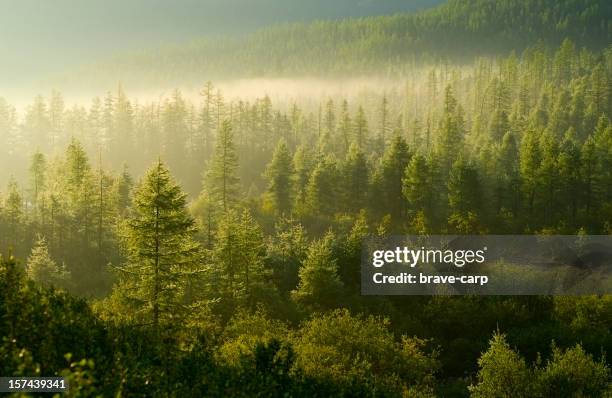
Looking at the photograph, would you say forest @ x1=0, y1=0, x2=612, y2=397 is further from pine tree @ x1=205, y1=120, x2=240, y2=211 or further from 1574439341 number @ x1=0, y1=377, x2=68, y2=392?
1574439341 number @ x1=0, y1=377, x2=68, y2=392

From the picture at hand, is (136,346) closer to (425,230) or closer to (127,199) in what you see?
(425,230)

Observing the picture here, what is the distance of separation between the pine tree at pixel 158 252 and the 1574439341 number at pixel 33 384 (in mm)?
13654

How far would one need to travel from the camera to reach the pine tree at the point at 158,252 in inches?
1120

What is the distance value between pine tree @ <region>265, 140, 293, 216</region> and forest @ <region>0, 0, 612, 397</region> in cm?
31

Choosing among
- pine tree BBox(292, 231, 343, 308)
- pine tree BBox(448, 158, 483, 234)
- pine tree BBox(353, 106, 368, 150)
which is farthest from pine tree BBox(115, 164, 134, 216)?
pine tree BBox(353, 106, 368, 150)

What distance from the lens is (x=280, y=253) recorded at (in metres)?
53.0

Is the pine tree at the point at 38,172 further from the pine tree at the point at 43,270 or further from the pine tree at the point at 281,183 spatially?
the pine tree at the point at 43,270

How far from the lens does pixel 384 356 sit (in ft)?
105

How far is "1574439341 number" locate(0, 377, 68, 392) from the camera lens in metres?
13.2

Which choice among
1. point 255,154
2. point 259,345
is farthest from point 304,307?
point 255,154

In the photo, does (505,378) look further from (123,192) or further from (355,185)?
(123,192)

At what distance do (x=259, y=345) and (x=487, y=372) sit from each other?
57.1 ft

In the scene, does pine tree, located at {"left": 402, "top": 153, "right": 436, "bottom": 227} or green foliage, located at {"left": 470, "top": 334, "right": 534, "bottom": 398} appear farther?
pine tree, located at {"left": 402, "top": 153, "right": 436, "bottom": 227}
